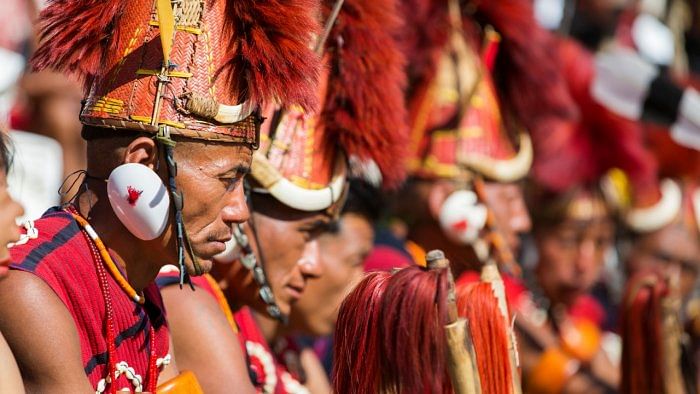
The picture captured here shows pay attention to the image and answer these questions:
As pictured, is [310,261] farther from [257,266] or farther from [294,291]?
[257,266]

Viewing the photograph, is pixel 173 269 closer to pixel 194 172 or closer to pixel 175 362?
pixel 175 362

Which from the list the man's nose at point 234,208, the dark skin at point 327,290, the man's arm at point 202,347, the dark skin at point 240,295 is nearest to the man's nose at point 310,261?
the dark skin at point 240,295

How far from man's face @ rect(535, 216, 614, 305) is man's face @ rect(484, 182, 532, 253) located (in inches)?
44.0

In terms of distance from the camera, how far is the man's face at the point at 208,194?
9.95ft

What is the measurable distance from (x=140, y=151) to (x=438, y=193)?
110 inches

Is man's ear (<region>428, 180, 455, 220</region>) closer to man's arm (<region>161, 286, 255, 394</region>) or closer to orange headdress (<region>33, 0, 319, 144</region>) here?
man's arm (<region>161, 286, 255, 394</region>)

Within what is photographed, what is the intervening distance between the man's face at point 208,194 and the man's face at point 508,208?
8.72 feet

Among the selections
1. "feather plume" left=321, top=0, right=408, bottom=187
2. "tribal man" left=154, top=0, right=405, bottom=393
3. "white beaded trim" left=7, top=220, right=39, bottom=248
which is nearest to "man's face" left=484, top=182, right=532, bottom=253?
"tribal man" left=154, top=0, right=405, bottom=393

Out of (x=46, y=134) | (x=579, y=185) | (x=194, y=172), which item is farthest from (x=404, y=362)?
(x=579, y=185)

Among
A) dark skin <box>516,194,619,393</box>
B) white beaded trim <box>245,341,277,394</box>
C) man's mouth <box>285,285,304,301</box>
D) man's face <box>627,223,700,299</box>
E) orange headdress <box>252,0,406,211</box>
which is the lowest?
man's face <box>627,223,700,299</box>

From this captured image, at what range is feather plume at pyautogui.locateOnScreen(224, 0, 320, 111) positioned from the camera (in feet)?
10.1

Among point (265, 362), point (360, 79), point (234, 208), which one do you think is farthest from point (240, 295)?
point (234, 208)

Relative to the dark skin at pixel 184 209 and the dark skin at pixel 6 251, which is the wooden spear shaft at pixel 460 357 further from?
the dark skin at pixel 6 251

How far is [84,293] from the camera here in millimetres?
2893
